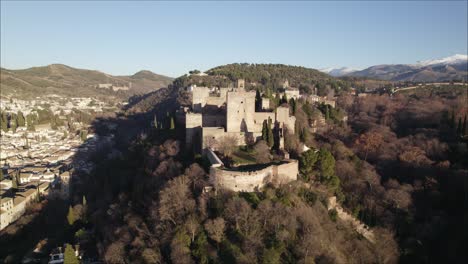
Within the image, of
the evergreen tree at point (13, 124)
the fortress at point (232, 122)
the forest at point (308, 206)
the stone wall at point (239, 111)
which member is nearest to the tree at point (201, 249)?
the forest at point (308, 206)

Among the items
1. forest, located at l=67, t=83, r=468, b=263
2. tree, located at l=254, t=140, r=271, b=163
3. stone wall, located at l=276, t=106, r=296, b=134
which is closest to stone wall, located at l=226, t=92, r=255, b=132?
tree, located at l=254, t=140, r=271, b=163

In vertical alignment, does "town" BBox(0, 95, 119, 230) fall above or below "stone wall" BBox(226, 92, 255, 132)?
below

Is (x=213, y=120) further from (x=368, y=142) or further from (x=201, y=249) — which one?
(x=368, y=142)

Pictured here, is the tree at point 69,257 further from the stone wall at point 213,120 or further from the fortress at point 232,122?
the stone wall at point 213,120

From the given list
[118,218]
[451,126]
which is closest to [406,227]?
[451,126]

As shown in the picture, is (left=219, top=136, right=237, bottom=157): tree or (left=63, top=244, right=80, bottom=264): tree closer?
(left=63, top=244, right=80, bottom=264): tree

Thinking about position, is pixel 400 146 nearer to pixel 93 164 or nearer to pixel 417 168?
pixel 417 168

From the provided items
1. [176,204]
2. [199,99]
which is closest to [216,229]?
[176,204]

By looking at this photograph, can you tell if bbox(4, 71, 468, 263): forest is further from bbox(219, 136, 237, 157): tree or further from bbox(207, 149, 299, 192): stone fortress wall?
bbox(219, 136, 237, 157): tree
